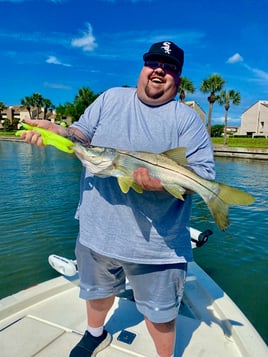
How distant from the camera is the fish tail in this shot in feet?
5.74

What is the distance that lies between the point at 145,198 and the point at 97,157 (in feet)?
1.37

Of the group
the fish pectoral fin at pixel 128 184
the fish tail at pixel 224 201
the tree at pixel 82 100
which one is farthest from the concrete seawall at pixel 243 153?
the tree at pixel 82 100

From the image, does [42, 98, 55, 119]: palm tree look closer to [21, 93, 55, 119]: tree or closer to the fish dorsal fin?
[21, 93, 55, 119]: tree

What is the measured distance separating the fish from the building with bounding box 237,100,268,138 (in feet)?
201

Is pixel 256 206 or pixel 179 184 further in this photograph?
pixel 256 206

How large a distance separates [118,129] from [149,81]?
387mm

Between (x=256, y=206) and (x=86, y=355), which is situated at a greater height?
(x=86, y=355)

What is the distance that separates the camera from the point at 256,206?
10.0 m

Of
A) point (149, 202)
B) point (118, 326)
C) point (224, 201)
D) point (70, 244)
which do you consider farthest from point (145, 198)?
point (70, 244)

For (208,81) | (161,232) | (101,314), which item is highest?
(208,81)

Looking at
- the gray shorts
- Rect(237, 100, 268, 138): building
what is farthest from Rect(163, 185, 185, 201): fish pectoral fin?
Rect(237, 100, 268, 138): building

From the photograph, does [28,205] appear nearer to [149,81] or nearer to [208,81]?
[149,81]

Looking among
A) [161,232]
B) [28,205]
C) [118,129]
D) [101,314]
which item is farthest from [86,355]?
[28,205]

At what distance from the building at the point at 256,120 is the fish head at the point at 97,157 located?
61.6 meters
